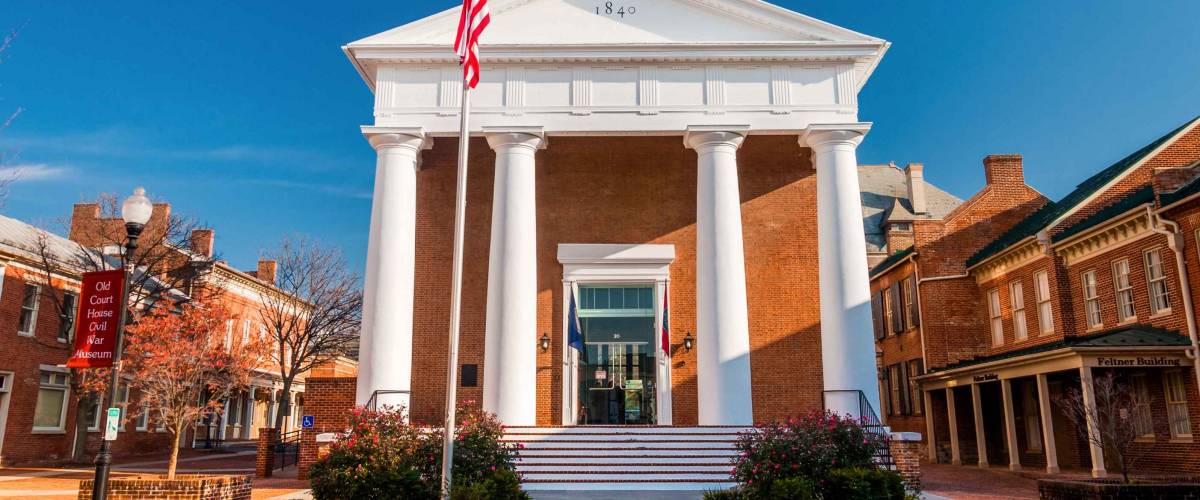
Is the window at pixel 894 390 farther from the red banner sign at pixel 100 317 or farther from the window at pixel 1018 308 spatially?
the red banner sign at pixel 100 317

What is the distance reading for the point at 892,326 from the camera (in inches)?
1369

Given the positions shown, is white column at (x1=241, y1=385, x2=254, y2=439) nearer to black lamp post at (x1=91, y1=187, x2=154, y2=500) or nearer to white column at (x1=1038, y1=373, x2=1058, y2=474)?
black lamp post at (x1=91, y1=187, x2=154, y2=500)

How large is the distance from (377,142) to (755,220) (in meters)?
10.4

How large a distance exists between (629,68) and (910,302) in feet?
55.1

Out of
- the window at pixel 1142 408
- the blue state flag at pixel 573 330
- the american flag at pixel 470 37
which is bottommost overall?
the window at pixel 1142 408

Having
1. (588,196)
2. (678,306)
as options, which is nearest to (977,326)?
(678,306)

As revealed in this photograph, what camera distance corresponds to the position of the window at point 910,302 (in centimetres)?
3131

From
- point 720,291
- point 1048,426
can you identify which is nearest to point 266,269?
point 720,291

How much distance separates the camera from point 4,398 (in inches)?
1088

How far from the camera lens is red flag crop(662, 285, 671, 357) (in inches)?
862

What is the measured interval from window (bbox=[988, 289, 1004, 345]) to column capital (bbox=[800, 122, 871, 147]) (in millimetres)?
11585

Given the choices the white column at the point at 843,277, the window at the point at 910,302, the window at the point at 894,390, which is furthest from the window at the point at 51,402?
the window at the point at 894,390

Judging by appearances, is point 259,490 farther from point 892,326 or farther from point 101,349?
point 892,326

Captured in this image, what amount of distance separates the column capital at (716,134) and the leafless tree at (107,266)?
18.5 meters
